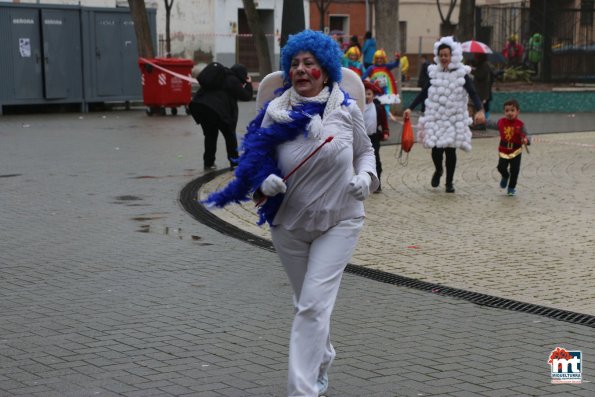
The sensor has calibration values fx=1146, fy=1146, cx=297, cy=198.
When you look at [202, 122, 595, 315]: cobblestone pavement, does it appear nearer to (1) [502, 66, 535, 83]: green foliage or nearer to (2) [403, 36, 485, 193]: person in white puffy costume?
(2) [403, 36, 485, 193]: person in white puffy costume

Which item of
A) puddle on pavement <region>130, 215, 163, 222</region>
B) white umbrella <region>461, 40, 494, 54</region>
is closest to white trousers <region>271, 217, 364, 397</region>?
puddle on pavement <region>130, 215, 163, 222</region>

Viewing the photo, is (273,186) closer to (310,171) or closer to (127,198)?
(310,171)

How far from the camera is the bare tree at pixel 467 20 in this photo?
28.2 m

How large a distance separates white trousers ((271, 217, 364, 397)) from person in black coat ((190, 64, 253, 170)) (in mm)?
10143

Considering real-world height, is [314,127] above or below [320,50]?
below

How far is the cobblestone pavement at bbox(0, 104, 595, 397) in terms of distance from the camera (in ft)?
19.4

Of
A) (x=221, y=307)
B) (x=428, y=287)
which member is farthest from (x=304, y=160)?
(x=428, y=287)

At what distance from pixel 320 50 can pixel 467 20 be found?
77.8 feet

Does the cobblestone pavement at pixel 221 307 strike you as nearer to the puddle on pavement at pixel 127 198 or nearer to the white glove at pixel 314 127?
the puddle on pavement at pixel 127 198

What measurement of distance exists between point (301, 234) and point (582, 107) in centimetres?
2404

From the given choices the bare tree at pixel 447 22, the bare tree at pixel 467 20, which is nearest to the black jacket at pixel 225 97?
the bare tree at pixel 467 20

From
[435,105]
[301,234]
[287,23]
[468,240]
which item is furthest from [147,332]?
[435,105]

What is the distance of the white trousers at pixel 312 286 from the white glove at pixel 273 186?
0.25m

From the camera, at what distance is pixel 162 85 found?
26812 millimetres
